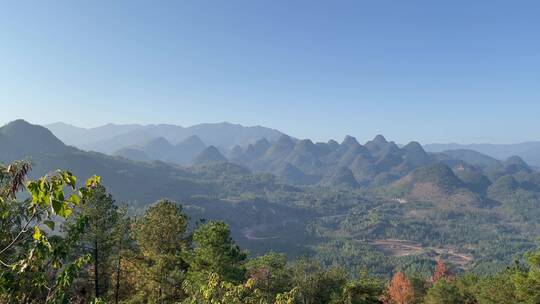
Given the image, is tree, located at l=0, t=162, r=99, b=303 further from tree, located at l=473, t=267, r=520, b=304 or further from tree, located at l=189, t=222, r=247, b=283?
tree, located at l=473, t=267, r=520, b=304

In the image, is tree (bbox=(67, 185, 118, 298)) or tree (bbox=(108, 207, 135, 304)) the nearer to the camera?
tree (bbox=(67, 185, 118, 298))

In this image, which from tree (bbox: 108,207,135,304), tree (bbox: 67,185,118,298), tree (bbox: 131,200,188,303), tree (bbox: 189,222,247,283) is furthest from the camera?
tree (bbox: 108,207,135,304)

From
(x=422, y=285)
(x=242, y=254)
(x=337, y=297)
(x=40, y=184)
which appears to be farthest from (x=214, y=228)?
(x=422, y=285)

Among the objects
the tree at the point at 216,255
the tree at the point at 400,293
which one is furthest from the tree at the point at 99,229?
the tree at the point at 400,293

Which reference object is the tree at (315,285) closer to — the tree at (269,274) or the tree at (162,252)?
the tree at (269,274)

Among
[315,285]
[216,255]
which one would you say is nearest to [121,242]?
[216,255]

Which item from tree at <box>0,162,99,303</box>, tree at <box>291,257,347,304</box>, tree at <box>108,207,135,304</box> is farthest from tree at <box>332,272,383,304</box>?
tree at <box>0,162,99,303</box>
